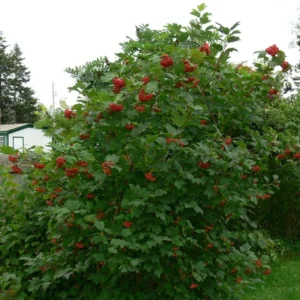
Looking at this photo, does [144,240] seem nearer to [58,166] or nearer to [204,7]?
[58,166]

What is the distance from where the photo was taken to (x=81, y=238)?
356 cm

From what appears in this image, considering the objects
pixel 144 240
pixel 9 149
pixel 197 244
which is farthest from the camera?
pixel 9 149

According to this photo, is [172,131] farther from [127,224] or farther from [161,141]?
[127,224]

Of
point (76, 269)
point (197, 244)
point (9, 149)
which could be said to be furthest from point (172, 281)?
point (9, 149)

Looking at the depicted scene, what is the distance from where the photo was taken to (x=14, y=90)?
56.4 m

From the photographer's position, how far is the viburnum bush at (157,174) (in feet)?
11.0

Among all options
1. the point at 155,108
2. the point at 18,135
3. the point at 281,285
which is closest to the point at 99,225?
the point at 155,108

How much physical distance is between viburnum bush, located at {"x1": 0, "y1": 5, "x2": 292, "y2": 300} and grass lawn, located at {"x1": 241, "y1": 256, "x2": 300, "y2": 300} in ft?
4.82

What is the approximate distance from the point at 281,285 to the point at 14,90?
5331cm

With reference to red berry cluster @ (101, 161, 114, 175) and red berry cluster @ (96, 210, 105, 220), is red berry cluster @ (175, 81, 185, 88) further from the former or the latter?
red berry cluster @ (96, 210, 105, 220)

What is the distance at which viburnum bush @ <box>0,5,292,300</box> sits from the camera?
3.37 metres

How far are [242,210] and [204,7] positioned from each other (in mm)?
1469

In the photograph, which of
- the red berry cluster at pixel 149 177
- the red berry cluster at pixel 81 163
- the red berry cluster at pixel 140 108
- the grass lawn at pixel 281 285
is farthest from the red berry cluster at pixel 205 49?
the grass lawn at pixel 281 285

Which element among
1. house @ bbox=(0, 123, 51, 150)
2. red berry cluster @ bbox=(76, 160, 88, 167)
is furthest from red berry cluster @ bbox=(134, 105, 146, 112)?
house @ bbox=(0, 123, 51, 150)
